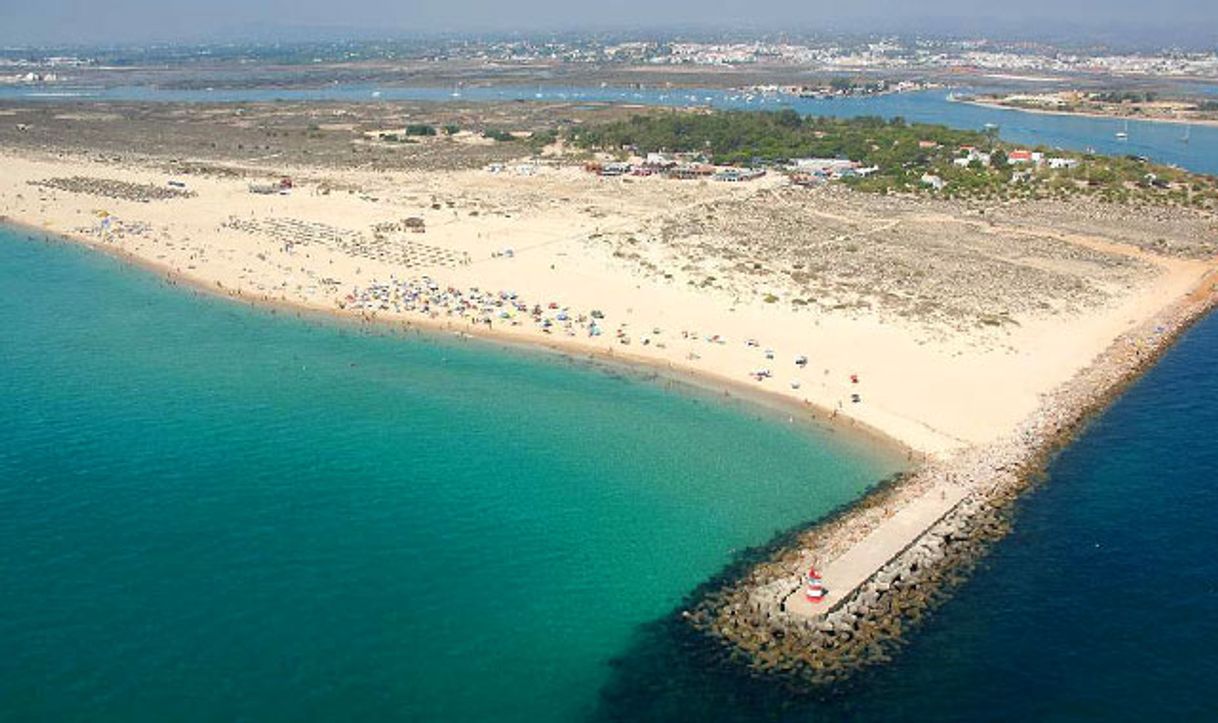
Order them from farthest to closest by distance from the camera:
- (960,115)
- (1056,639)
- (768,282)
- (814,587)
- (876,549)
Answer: (960,115) → (768,282) → (876,549) → (814,587) → (1056,639)

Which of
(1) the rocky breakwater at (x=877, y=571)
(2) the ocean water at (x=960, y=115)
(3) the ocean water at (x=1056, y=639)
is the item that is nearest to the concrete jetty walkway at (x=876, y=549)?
(1) the rocky breakwater at (x=877, y=571)

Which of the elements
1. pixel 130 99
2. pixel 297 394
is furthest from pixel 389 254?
pixel 130 99

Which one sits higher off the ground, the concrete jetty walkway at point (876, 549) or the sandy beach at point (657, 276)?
the sandy beach at point (657, 276)

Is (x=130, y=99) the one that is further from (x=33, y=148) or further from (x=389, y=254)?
(x=389, y=254)

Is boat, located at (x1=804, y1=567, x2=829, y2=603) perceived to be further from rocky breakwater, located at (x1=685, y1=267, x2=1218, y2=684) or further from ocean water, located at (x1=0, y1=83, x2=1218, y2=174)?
ocean water, located at (x1=0, y1=83, x2=1218, y2=174)

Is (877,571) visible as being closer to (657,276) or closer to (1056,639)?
(1056,639)

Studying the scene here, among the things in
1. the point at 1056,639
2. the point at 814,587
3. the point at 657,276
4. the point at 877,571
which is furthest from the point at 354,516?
the point at 657,276

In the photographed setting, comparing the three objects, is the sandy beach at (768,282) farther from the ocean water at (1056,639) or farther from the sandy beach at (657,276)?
the ocean water at (1056,639)
